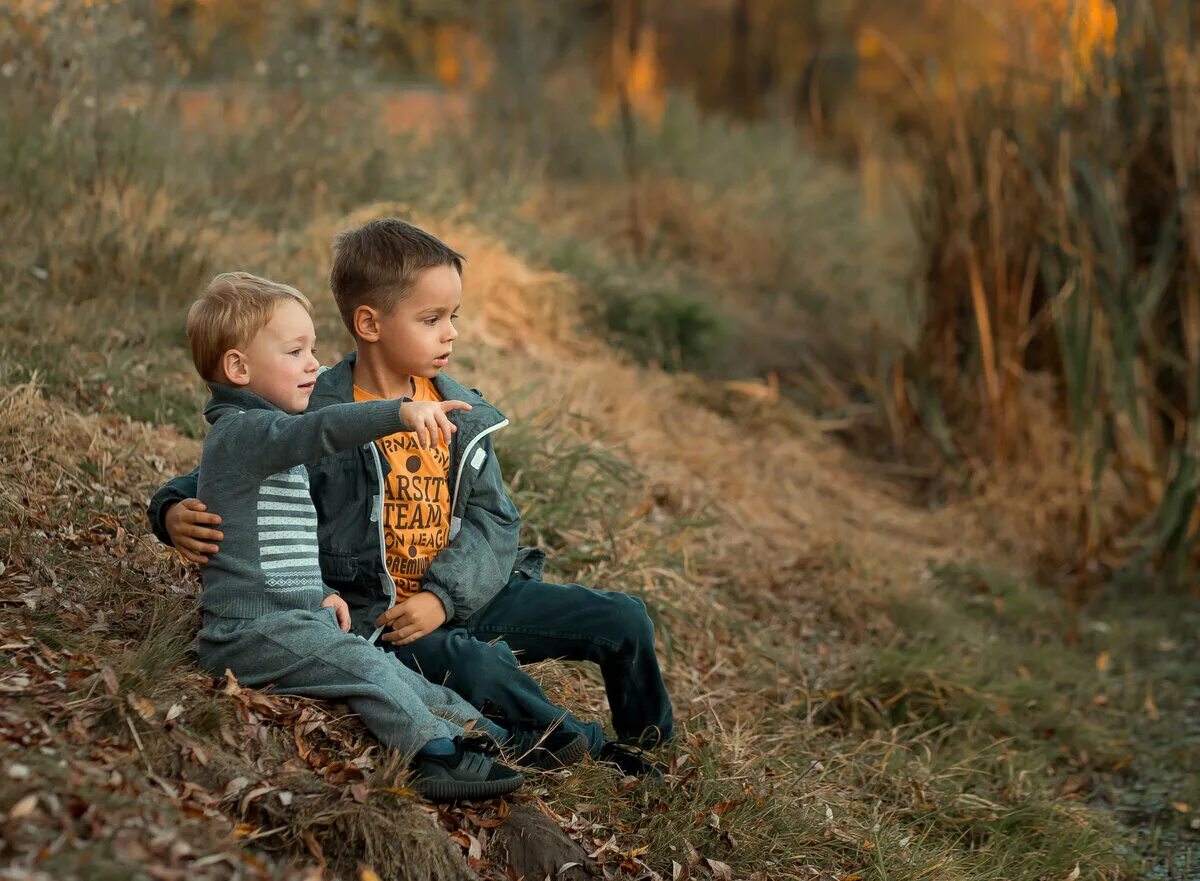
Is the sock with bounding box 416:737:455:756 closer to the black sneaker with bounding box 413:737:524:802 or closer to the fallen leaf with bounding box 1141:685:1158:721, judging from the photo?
the black sneaker with bounding box 413:737:524:802

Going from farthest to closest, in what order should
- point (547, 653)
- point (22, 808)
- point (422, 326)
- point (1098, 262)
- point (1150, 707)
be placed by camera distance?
point (1098, 262) → point (1150, 707) → point (547, 653) → point (422, 326) → point (22, 808)

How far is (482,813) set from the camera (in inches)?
120

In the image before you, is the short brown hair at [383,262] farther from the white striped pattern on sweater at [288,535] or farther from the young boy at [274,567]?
the white striped pattern on sweater at [288,535]

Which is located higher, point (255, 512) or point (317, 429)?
point (317, 429)

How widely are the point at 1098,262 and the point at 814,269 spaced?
388cm

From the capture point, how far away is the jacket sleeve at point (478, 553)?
10.7 feet

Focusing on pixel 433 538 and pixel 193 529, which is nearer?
pixel 193 529

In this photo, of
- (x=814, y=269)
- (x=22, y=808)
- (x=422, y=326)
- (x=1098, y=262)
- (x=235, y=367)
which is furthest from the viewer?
(x=814, y=269)

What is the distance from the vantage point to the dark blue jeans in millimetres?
3266

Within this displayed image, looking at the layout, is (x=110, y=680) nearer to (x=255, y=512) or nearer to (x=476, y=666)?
(x=255, y=512)

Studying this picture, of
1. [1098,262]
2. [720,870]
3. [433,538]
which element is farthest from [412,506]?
[1098,262]

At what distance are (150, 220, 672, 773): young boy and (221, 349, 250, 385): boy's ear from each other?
22 cm

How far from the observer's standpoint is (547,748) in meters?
3.31

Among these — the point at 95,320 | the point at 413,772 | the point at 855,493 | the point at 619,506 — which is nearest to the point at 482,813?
the point at 413,772
